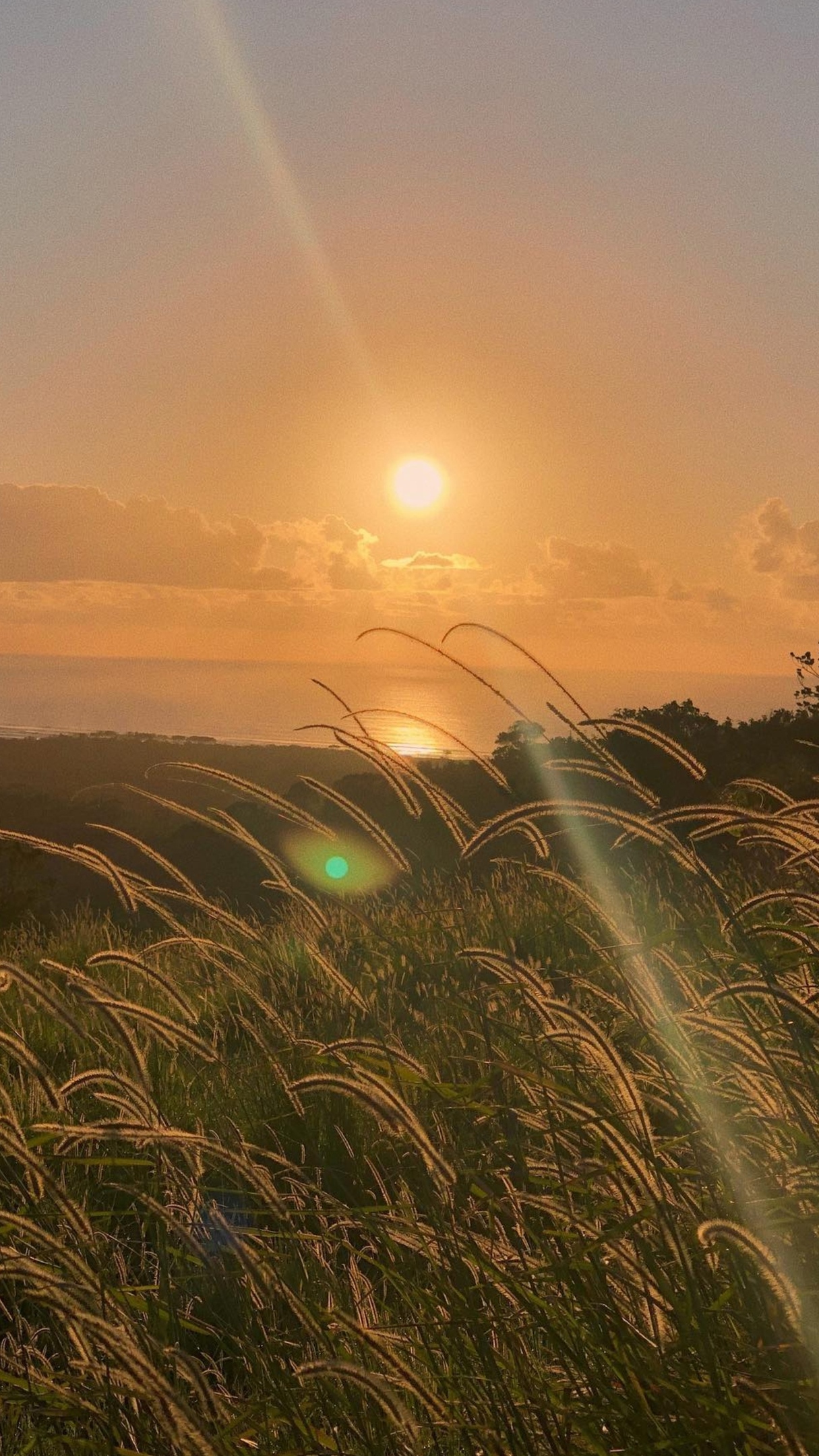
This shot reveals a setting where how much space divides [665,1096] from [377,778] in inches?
939

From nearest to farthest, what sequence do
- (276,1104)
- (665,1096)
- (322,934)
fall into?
(665,1096) → (276,1104) → (322,934)

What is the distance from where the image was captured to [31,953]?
31.8 feet

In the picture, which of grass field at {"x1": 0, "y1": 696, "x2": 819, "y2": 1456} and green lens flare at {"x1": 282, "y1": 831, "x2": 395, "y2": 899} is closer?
grass field at {"x1": 0, "y1": 696, "x2": 819, "y2": 1456}

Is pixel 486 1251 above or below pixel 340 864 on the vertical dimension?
below

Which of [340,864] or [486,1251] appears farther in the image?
[340,864]

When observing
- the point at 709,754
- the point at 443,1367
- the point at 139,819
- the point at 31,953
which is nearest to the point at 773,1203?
the point at 443,1367

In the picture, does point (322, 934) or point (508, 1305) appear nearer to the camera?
point (508, 1305)

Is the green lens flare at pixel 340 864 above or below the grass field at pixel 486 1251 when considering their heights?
above

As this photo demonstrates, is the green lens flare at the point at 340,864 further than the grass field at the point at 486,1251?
Yes

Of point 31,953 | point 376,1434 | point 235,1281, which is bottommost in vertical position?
point 376,1434

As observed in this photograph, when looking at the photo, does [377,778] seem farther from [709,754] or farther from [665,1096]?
[665,1096]

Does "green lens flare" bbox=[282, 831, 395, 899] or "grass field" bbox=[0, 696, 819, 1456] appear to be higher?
"green lens flare" bbox=[282, 831, 395, 899]

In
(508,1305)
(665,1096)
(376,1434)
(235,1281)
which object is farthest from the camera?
Result: (665,1096)

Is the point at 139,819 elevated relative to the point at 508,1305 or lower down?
elevated
